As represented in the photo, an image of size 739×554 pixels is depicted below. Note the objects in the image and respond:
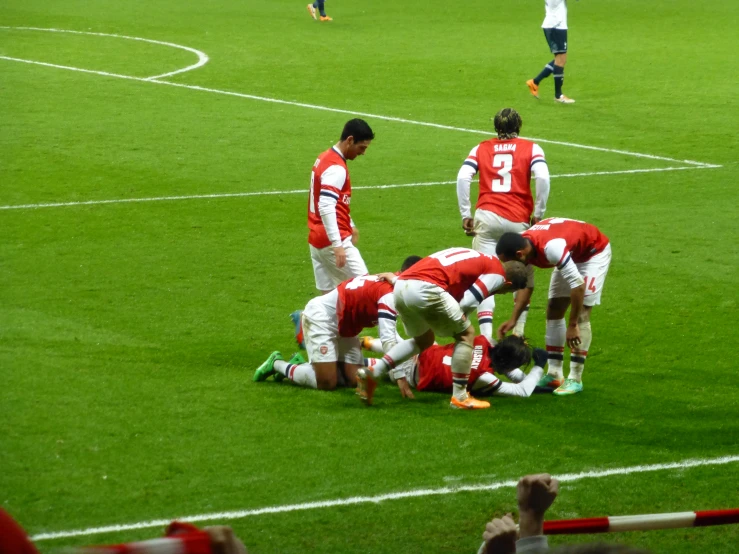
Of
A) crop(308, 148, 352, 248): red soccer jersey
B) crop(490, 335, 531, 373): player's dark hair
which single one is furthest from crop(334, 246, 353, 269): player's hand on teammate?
crop(490, 335, 531, 373): player's dark hair

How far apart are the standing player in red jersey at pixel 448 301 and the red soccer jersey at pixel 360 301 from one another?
0.30 meters

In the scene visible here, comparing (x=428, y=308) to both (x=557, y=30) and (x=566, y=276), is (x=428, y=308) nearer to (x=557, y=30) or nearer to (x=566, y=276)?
(x=566, y=276)

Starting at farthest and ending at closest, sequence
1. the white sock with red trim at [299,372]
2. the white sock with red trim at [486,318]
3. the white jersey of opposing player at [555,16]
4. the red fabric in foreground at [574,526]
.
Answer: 1. the white jersey of opposing player at [555,16]
2. the white sock with red trim at [486,318]
3. the white sock with red trim at [299,372]
4. the red fabric in foreground at [574,526]

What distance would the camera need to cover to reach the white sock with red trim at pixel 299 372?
28.8 feet

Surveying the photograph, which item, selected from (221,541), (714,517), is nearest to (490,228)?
(714,517)

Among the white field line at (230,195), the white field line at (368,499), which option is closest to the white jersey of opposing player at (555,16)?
the white field line at (230,195)

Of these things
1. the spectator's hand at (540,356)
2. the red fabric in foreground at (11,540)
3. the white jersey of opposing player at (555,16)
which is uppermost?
the white jersey of opposing player at (555,16)

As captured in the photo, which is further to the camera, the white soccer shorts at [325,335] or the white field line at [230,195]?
the white field line at [230,195]

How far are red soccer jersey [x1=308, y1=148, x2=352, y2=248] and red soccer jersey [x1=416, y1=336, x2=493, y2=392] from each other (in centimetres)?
158

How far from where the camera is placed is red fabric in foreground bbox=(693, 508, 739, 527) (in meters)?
4.31

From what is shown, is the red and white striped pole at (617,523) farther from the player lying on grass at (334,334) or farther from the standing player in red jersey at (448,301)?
the player lying on grass at (334,334)

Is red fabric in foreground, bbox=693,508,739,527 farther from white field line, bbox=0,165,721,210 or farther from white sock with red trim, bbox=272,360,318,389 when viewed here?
white field line, bbox=0,165,721,210

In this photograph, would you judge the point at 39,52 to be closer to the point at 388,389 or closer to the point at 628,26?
the point at 628,26

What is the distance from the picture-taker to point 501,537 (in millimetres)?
3428
